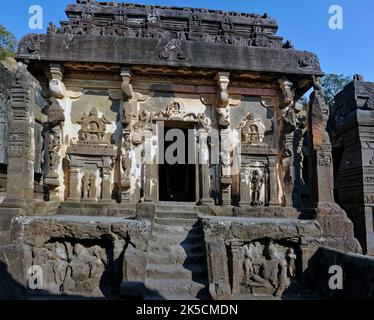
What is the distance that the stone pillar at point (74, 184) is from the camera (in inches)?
305

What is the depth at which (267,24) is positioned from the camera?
1073 cm

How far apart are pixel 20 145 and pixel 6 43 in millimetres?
20185

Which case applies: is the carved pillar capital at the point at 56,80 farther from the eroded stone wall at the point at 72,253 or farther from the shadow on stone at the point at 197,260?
the shadow on stone at the point at 197,260

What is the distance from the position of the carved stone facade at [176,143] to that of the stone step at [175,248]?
0.06 ft

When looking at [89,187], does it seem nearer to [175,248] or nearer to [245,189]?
[175,248]

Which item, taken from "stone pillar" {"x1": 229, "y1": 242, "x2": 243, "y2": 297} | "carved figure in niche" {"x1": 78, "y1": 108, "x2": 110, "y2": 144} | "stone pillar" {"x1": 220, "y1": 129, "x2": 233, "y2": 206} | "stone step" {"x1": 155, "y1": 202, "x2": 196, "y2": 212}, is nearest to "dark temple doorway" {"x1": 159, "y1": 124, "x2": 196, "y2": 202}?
"stone pillar" {"x1": 220, "y1": 129, "x2": 233, "y2": 206}

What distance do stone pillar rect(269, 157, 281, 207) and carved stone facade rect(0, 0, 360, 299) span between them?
0.03 metres

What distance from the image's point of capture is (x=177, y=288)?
16.5 feet

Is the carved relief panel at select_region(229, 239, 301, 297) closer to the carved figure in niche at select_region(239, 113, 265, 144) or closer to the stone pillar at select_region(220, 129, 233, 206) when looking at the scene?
the stone pillar at select_region(220, 129, 233, 206)

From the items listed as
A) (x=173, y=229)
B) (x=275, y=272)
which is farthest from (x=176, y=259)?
(x=275, y=272)

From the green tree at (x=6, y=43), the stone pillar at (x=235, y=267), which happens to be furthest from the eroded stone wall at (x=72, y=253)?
the green tree at (x=6, y=43)

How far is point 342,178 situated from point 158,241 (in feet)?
21.8

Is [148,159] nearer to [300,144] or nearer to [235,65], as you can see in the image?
[235,65]
